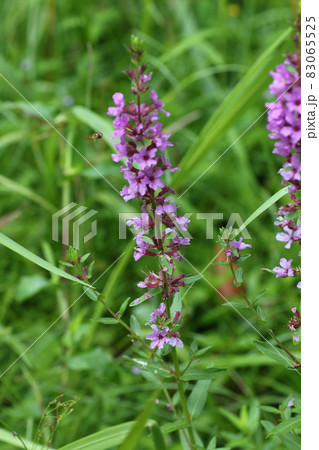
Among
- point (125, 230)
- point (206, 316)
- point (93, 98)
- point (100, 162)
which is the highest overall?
point (93, 98)

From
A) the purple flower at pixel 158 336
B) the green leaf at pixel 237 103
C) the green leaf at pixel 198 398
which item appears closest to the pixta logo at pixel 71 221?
the green leaf at pixel 237 103

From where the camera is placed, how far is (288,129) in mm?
1184

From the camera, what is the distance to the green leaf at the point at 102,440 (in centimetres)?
139

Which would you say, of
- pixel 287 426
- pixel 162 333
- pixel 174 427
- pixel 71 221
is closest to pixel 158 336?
pixel 162 333

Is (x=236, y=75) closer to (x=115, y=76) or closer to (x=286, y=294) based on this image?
(x=115, y=76)

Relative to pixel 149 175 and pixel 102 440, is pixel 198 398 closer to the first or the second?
pixel 102 440

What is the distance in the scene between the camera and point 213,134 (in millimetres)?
1849

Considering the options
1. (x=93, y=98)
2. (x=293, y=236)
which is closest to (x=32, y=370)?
(x=293, y=236)

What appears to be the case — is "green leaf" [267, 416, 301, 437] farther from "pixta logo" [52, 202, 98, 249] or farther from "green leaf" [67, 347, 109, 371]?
"pixta logo" [52, 202, 98, 249]

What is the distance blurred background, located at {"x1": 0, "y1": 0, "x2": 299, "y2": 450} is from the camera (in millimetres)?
2002

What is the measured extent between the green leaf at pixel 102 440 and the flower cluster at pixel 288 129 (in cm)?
55

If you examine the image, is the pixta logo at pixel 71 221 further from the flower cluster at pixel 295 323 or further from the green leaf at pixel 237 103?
the flower cluster at pixel 295 323

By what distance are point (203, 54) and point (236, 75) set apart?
212mm

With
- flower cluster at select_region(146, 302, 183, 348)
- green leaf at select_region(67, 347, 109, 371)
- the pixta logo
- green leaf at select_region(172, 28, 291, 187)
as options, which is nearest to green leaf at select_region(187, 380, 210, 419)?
flower cluster at select_region(146, 302, 183, 348)
